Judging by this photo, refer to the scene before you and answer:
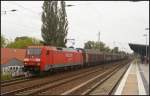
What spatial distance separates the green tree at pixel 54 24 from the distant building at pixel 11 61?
5.66 m

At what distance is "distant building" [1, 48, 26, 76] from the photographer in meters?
34.4

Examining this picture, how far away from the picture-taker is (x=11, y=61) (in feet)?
130

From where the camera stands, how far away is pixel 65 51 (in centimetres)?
4038

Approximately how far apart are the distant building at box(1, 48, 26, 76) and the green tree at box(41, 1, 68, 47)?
5663 mm

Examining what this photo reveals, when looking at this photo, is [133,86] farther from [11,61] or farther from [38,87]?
[11,61]

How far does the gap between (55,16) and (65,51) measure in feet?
41.4

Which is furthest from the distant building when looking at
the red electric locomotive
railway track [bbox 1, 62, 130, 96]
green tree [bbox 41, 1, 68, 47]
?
green tree [bbox 41, 1, 68, 47]

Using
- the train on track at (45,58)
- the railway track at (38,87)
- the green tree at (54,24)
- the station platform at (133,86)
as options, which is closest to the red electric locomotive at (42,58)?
the train on track at (45,58)

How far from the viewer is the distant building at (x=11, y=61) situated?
34.4 meters

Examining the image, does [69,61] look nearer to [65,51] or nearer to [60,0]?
[65,51]

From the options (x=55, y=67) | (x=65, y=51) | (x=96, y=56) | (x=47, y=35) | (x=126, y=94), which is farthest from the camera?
(x=96, y=56)

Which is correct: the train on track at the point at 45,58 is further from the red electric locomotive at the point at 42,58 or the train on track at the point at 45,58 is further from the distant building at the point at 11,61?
the distant building at the point at 11,61

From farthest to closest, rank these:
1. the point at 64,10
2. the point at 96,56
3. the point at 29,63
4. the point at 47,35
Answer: the point at 96,56
the point at 64,10
the point at 47,35
the point at 29,63

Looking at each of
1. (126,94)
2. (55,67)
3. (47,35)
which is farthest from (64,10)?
(126,94)
